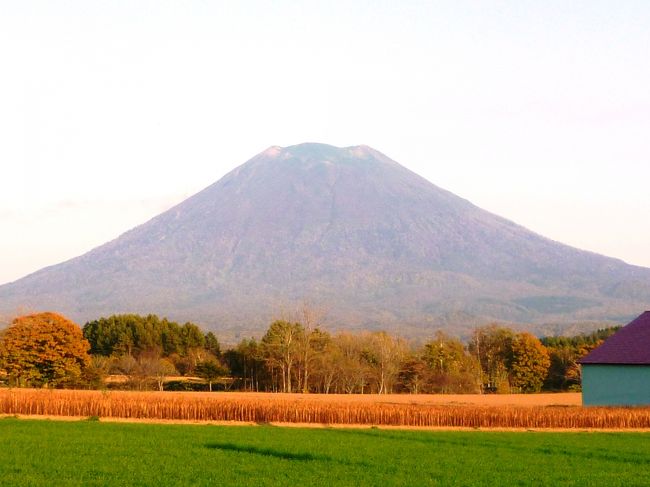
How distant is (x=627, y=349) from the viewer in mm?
38812

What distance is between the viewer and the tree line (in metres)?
51.3

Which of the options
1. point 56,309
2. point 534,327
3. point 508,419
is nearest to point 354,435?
point 508,419

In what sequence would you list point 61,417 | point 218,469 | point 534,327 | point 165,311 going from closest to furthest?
1. point 218,469
2. point 61,417
3. point 534,327
4. point 165,311

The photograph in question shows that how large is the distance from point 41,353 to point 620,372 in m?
30.5

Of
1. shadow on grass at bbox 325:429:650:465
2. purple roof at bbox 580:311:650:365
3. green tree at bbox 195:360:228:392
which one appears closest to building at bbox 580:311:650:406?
purple roof at bbox 580:311:650:365

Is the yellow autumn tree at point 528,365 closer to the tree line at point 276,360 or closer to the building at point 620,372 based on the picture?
the tree line at point 276,360

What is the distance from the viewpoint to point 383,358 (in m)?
64.2

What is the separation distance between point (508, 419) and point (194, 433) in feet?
40.5

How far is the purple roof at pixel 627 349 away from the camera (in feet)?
125

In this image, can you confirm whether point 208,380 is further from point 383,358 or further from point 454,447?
point 454,447

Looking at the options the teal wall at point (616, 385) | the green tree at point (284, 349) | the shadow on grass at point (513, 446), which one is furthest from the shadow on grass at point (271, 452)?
the green tree at point (284, 349)

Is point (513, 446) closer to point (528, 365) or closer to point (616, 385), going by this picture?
point (616, 385)

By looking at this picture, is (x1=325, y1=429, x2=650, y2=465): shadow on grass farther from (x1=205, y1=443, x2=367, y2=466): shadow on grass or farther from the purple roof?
the purple roof

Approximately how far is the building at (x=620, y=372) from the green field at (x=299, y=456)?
9594 mm
